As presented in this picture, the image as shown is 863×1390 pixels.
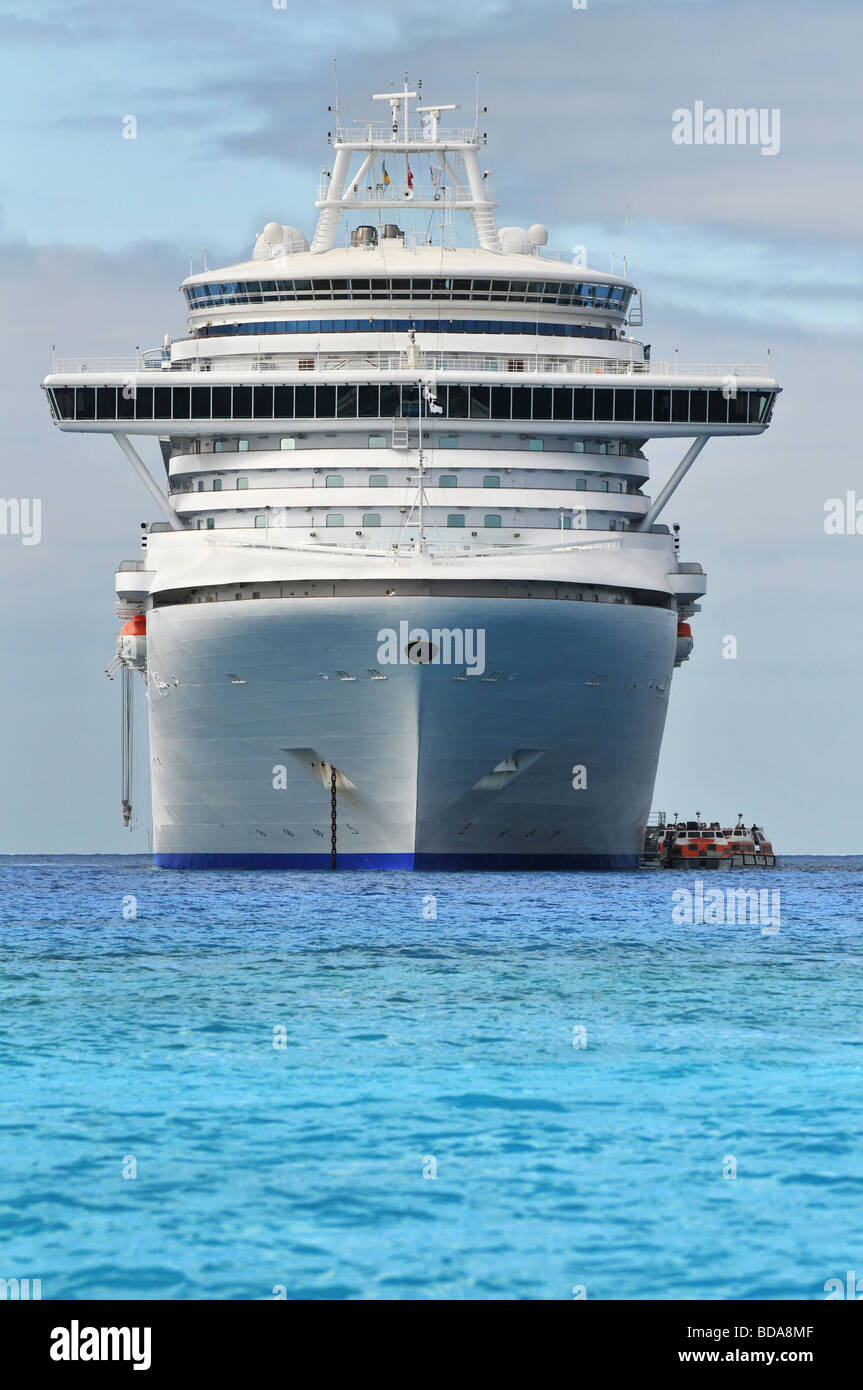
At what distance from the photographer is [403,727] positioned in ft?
177

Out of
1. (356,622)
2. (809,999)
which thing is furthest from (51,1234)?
(356,622)

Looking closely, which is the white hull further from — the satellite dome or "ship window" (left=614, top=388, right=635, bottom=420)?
the satellite dome

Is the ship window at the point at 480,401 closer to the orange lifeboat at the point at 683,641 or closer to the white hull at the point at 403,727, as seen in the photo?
the white hull at the point at 403,727

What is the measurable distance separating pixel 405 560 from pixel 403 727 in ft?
14.4

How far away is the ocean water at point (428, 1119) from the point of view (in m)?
15.2

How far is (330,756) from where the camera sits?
55344mm

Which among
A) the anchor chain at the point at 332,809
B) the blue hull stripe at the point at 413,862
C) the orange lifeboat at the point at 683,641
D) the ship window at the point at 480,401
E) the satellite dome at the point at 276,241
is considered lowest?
the blue hull stripe at the point at 413,862

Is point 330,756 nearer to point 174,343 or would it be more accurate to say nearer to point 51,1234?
point 174,343

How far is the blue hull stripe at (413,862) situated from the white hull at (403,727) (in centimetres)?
7

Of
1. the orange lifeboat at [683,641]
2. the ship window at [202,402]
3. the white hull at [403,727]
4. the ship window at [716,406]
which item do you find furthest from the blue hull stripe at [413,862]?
the ship window at [716,406]

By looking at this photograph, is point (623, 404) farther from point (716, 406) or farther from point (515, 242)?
point (515, 242)

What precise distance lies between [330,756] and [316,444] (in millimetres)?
10323

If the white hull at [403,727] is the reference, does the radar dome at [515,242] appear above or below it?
above

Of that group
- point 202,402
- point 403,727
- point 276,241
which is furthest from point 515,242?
point 403,727
